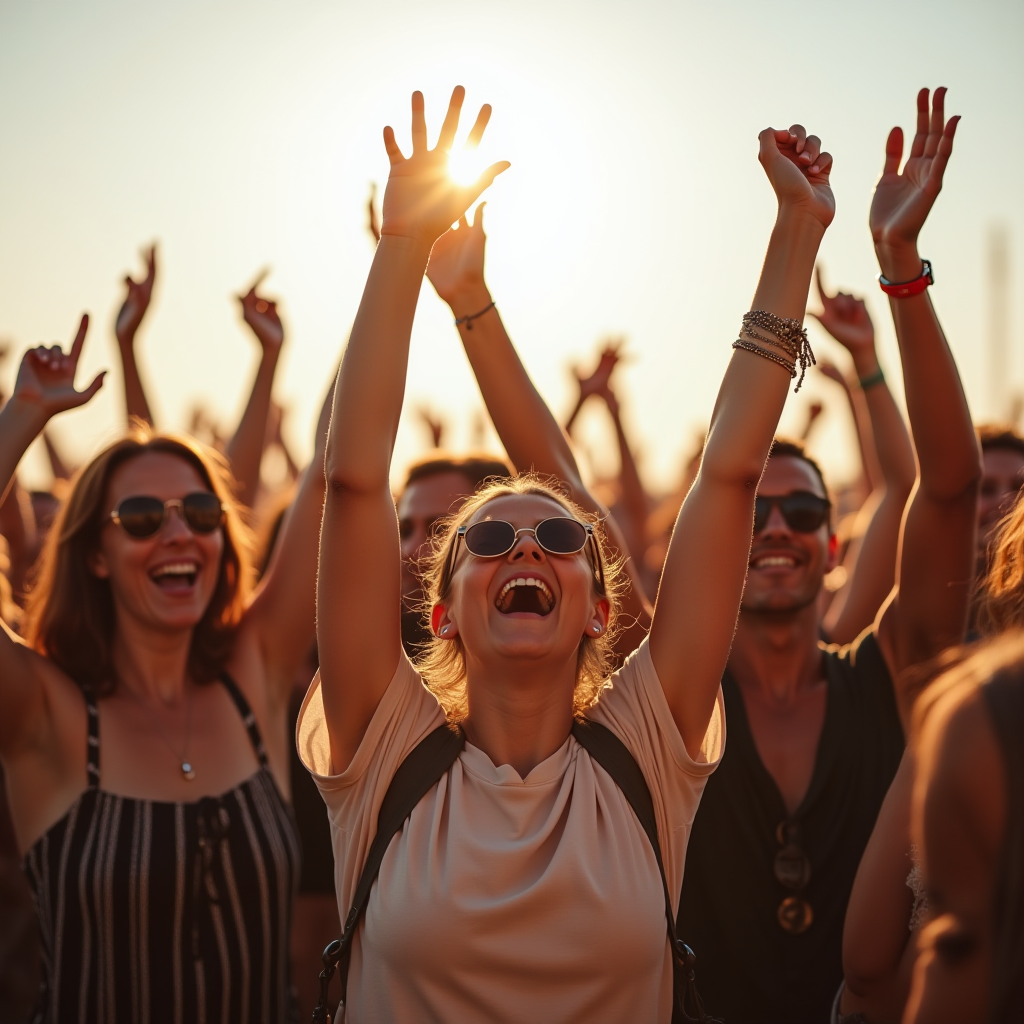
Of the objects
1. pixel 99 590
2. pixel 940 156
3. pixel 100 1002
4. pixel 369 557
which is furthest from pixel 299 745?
pixel 940 156

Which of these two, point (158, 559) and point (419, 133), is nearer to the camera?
point (419, 133)

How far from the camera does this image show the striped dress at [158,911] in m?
3.03

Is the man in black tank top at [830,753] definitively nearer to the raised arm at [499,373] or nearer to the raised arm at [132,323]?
the raised arm at [499,373]

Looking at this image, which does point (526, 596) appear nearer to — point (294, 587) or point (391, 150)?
point (391, 150)

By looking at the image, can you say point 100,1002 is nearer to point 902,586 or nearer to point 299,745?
point 299,745

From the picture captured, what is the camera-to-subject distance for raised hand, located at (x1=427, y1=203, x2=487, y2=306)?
127 inches

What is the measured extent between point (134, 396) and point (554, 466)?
2379 mm

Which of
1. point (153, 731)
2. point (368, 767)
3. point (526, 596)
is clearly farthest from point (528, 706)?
point (153, 731)

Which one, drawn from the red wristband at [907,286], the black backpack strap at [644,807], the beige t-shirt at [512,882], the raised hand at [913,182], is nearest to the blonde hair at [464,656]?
the black backpack strap at [644,807]

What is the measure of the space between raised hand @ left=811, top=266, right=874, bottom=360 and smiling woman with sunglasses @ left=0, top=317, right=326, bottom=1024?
191 centimetres

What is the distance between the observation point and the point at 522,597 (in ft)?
8.91

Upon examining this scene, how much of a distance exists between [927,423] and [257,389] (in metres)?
2.81

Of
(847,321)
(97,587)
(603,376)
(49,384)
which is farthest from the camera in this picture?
(603,376)

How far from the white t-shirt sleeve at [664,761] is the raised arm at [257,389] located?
2.57 meters
